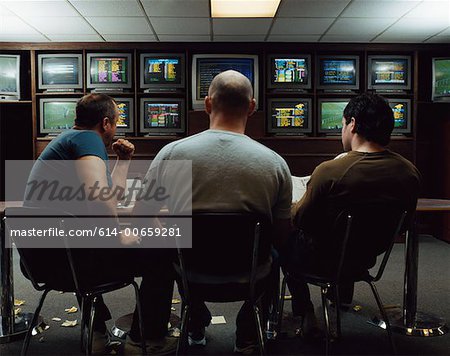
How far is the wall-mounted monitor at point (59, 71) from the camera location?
17.9 feet

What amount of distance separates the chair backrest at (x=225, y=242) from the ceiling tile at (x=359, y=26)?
384 centimetres

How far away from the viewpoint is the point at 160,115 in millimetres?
5547

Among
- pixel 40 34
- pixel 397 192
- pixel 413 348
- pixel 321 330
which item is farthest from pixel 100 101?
pixel 40 34

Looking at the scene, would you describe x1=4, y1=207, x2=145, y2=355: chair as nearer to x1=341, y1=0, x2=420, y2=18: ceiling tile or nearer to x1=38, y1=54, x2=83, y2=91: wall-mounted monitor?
x1=341, y1=0, x2=420, y2=18: ceiling tile

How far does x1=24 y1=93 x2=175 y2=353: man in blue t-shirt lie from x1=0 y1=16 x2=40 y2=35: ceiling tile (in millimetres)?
3180

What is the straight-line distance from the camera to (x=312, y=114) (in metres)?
5.70

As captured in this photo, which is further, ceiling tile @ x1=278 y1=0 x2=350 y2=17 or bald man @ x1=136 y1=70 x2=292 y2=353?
ceiling tile @ x1=278 y1=0 x2=350 y2=17

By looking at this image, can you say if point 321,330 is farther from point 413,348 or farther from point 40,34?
point 40,34

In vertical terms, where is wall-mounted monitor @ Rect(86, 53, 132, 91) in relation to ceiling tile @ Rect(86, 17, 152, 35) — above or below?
below

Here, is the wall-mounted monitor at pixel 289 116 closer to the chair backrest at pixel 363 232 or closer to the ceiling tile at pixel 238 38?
the ceiling tile at pixel 238 38

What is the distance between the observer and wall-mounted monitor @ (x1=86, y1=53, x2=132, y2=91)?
18.0ft

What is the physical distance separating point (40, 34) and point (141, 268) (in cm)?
418

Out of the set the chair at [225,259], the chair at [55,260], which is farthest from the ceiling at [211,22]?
the chair at [225,259]

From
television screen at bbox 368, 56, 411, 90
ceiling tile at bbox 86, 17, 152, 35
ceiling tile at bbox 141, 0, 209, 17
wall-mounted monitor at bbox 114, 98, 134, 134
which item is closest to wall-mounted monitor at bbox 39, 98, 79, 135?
wall-mounted monitor at bbox 114, 98, 134, 134
